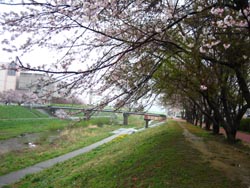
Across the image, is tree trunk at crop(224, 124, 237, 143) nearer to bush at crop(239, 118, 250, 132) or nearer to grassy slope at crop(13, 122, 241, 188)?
grassy slope at crop(13, 122, 241, 188)

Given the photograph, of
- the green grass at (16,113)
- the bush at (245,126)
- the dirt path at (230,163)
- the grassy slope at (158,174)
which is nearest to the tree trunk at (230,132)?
the dirt path at (230,163)

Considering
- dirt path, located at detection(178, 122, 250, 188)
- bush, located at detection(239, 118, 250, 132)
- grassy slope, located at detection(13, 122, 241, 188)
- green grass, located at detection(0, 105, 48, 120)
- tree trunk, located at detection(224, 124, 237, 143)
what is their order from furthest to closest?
green grass, located at detection(0, 105, 48, 120)
bush, located at detection(239, 118, 250, 132)
tree trunk, located at detection(224, 124, 237, 143)
dirt path, located at detection(178, 122, 250, 188)
grassy slope, located at detection(13, 122, 241, 188)

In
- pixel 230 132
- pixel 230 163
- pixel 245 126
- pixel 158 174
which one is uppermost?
pixel 245 126

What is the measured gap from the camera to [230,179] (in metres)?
6.45

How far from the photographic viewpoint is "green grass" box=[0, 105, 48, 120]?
4650cm

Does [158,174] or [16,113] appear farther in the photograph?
[16,113]

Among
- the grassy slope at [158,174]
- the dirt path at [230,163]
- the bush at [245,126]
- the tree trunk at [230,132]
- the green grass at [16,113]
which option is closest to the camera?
the grassy slope at [158,174]

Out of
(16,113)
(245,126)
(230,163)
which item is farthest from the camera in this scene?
(16,113)

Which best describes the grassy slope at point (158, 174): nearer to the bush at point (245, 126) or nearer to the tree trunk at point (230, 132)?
the tree trunk at point (230, 132)

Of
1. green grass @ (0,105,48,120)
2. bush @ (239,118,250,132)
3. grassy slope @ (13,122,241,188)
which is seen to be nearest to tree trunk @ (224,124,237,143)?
grassy slope @ (13,122,241,188)

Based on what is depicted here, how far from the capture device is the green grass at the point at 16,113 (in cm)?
4650

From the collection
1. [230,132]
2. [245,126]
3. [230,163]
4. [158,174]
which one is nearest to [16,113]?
[245,126]

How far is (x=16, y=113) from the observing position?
49438mm

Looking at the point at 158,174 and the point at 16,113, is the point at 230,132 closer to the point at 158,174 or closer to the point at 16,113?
the point at 158,174
